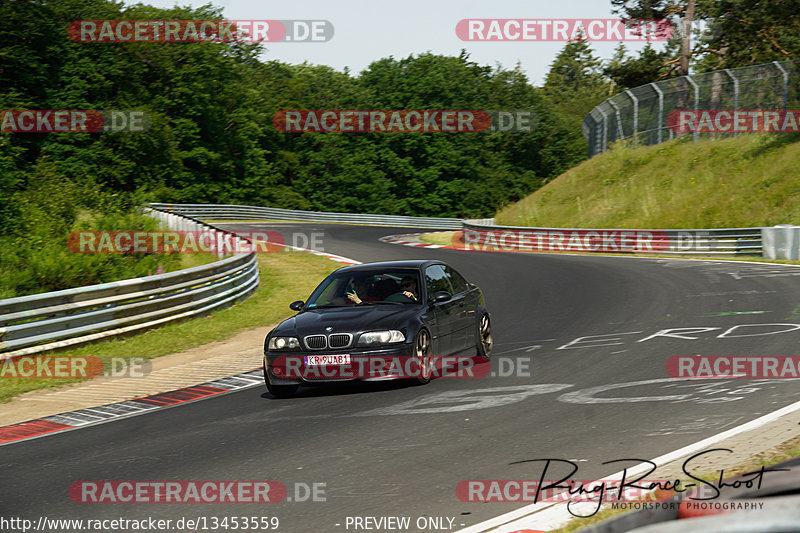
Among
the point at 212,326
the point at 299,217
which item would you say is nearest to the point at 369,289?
the point at 212,326

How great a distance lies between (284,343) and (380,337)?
43.4 inches

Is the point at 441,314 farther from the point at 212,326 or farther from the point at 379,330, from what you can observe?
the point at 212,326

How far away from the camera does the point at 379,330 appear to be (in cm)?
971

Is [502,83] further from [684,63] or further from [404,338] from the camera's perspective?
[404,338]

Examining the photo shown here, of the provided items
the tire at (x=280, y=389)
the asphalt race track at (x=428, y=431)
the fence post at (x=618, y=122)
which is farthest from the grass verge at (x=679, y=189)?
the tire at (x=280, y=389)

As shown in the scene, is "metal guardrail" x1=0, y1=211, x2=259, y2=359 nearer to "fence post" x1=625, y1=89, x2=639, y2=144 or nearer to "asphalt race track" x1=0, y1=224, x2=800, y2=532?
"asphalt race track" x1=0, y1=224, x2=800, y2=532

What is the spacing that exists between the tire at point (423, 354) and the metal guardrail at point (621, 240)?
21269 mm

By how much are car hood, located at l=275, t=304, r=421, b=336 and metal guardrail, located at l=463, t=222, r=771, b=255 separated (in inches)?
841

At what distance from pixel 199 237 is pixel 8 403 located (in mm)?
18768

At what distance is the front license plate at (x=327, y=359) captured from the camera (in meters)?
9.60

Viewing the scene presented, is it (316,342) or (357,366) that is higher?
(316,342)

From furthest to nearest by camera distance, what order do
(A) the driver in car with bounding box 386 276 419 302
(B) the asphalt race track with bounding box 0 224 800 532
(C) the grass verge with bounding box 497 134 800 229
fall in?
(C) the grass verge with bounding box 497 134 800 229, (A) the driver in car with bounding box 386 276 419 302, (B) the asphalt race track with bounding box 0 224 800 532

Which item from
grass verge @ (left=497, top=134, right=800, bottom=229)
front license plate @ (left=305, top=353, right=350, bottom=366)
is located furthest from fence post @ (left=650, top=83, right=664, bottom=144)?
front license plate @ (left=305, top=353, right=350, bottom=366)

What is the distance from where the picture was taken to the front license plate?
9.60 metres
